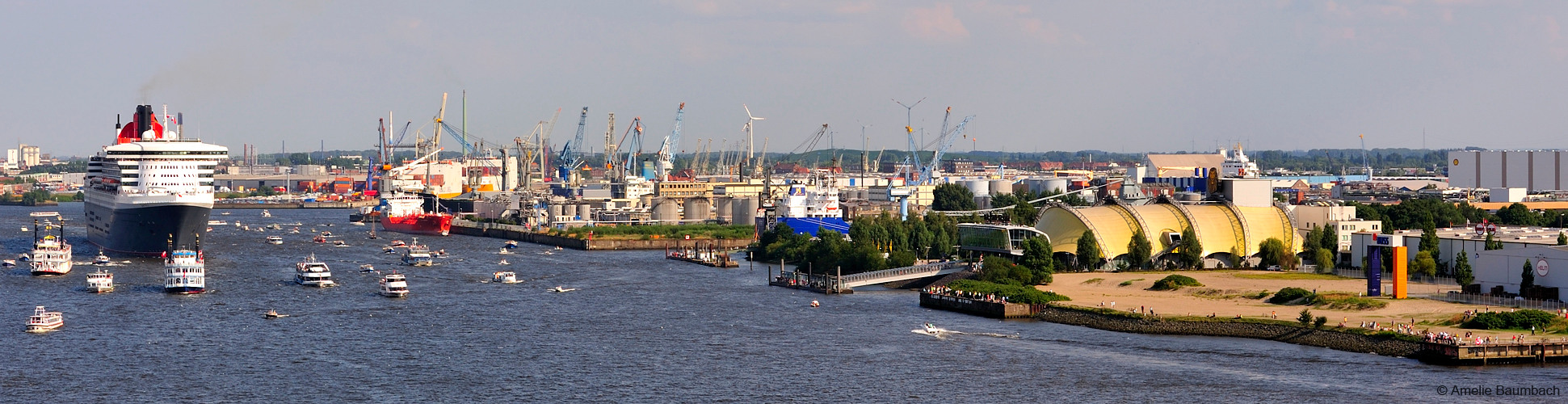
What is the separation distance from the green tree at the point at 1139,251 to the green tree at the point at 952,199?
44.1 m

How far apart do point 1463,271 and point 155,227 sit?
4182 centimetres

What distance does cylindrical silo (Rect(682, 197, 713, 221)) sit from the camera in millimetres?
84562

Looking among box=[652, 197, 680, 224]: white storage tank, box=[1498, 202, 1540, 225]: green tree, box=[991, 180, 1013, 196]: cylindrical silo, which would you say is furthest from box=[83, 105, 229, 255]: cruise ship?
box=[991, 180, 1013, 196]: cylindrical silo

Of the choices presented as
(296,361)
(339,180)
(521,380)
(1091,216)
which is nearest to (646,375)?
(521,380)

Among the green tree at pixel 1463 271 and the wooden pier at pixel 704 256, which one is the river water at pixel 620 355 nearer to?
the green tree at pixel 1463 271

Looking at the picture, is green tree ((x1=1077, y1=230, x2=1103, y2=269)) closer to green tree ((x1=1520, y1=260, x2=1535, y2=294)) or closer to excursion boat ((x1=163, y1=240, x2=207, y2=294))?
green tree ((x1=1520, y1=260, x2=1535, y2=294))

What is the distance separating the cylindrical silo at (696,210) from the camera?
8456cm

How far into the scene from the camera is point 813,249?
5247cm

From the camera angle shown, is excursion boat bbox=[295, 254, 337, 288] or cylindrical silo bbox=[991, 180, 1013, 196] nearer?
excursion boat bbox=[295, 254, 337, 288]

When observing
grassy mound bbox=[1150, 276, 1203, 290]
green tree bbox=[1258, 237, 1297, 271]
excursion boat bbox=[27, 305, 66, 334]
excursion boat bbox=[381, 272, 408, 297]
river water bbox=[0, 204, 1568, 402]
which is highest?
green tree bbox=[1258, 237, 1297, 271]

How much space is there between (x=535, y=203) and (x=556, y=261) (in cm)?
3006

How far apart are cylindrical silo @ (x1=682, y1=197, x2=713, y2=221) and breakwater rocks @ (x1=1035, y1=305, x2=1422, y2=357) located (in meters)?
48.6

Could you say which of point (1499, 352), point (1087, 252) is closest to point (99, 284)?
point (1087, 252)

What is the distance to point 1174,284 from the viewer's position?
4088cm
